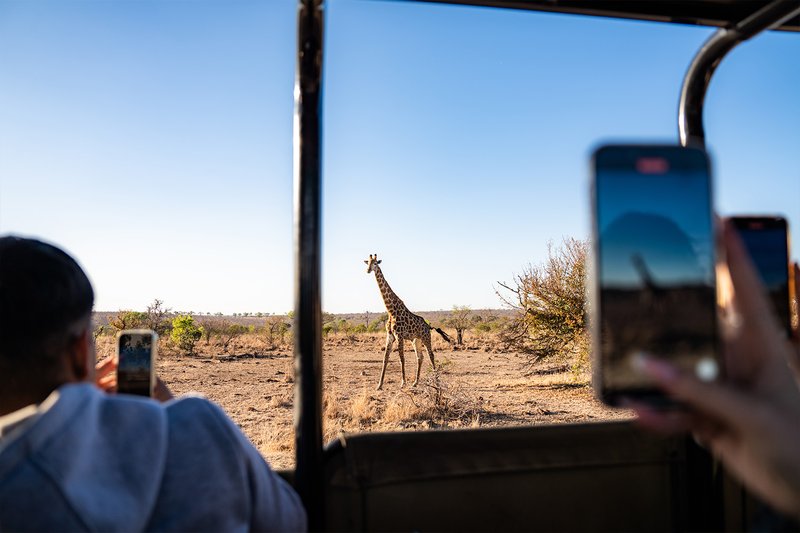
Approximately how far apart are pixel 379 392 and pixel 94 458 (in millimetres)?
8244

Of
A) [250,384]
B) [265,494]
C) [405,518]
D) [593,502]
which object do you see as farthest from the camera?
[250,384]

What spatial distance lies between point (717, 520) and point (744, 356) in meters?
1.16

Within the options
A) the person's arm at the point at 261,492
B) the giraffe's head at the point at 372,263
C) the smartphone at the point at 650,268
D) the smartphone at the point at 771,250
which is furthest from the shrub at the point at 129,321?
the smartphone at the point at 650,268

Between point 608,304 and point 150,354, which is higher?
point 608,304

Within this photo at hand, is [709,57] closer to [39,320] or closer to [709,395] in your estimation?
[709,395]

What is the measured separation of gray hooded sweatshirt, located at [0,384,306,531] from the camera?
851 mm

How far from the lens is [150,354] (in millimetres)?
1351

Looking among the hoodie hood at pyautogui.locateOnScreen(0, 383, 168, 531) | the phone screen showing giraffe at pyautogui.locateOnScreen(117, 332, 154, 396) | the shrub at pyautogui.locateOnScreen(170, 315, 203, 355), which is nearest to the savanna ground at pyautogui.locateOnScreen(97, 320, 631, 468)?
the shrub at pyautogui.locateOnScreen(170, 315, 203, 355)

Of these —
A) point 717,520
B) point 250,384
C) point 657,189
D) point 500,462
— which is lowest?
point 250,384

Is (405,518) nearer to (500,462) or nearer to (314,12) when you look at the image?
(500,462)

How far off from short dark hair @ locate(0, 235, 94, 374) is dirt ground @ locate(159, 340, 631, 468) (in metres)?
3.26

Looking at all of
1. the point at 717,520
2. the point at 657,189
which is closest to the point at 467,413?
the point at 717,520

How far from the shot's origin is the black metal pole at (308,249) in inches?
50.3

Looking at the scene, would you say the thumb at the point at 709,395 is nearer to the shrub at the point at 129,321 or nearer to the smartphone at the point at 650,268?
the smartphone at the point at 650,268
